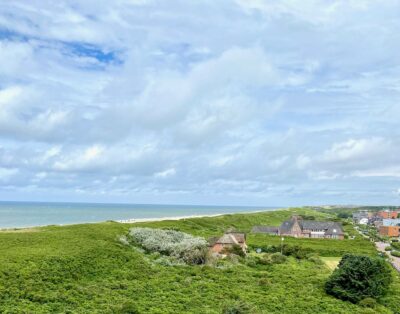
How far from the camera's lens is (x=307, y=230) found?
428ft

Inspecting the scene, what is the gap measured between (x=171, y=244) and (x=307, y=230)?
75.6 m

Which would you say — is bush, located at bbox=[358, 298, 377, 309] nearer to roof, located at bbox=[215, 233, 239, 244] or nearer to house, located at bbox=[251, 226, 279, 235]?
roof, located at bbox=[215, 233, 239, 244]

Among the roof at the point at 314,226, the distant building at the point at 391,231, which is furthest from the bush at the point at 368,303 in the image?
the distant building at the point at 391,231

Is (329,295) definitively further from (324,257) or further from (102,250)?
(324,257)

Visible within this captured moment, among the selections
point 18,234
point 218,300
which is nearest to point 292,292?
point 218,300

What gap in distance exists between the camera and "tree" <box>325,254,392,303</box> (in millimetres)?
48562

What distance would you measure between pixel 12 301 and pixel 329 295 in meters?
33.0

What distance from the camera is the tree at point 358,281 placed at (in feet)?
159

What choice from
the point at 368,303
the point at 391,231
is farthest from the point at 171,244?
the point at 391,231

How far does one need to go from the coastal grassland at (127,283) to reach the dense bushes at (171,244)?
364 cm

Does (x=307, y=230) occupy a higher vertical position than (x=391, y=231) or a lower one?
higher

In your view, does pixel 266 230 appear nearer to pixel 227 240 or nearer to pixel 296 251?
pixel 296 251

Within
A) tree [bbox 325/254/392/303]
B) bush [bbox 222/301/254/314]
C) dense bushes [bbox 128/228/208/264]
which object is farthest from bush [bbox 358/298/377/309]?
dense bushes [bbox 128/228/208/264]

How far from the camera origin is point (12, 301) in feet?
115
